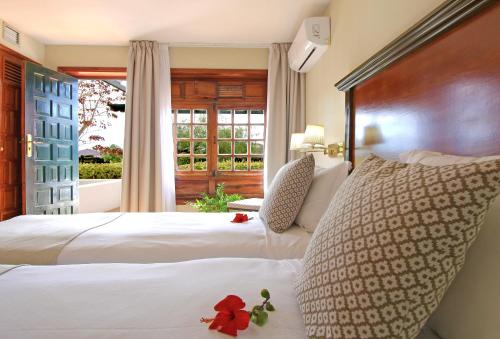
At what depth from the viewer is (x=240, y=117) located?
14.5 feet

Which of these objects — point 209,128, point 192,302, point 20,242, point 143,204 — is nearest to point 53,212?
point 143,204

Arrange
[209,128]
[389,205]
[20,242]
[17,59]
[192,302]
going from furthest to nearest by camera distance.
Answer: [209,128] → [17,59] → [20,242] → [192,302] → [389,205]

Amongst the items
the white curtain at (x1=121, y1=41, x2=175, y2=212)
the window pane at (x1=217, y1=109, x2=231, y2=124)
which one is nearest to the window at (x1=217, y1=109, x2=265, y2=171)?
the window pane at (x1=217, y1=109, x2=231, y2=124)

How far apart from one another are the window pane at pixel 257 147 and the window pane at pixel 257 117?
0.28m

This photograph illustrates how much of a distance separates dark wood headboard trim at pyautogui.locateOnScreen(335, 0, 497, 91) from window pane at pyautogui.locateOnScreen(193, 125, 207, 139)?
2762 mm

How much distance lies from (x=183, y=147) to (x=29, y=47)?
83.9 inches

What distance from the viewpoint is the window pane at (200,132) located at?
4.42 metres

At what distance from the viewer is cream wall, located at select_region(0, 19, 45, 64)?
3612 mm

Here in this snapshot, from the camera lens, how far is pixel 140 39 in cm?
397

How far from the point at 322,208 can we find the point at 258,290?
2.73ft

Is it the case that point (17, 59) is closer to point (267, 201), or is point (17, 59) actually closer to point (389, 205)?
point (267, 201)

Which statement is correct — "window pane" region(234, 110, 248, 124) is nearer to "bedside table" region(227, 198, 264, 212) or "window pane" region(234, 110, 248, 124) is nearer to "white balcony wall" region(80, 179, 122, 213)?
"bedside table" region(227, 198, 264, 212)

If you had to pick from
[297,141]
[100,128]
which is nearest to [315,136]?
[297,141]

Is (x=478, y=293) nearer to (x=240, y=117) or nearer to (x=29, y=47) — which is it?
(x=240, y=117)
